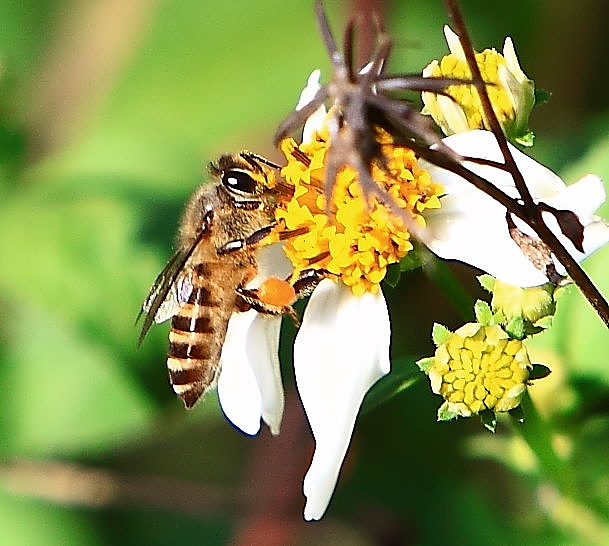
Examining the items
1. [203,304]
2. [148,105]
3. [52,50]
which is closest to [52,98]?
[52,50]

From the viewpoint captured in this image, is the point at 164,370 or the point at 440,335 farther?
the point at 164,370

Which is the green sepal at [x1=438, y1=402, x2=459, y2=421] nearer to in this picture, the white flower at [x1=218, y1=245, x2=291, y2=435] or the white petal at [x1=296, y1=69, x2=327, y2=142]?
the white flower at [x1=218, y1=245, x2=291, y2=435]

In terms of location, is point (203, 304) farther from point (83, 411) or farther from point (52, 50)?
point (52, 50)

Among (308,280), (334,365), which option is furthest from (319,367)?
(308,280)

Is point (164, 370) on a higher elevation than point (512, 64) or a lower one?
lower

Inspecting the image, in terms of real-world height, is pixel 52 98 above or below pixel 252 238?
above

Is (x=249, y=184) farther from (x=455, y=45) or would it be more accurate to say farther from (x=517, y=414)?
(x=517, y=414)
